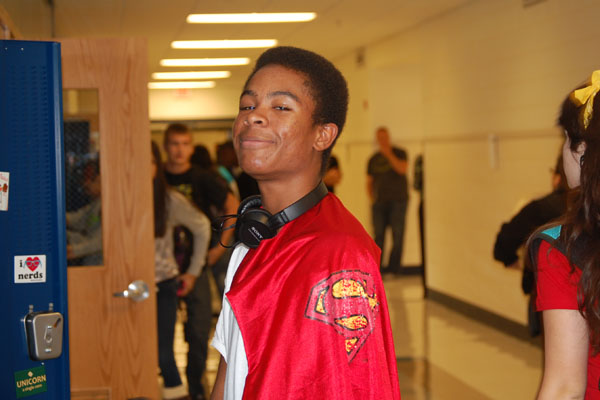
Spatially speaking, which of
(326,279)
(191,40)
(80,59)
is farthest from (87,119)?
(191,40)

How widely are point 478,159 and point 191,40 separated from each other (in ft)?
11.6

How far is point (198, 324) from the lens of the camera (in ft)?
13.1

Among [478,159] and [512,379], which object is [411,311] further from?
[512,379]

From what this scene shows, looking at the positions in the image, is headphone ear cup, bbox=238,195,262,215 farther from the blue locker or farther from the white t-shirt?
the blue locker

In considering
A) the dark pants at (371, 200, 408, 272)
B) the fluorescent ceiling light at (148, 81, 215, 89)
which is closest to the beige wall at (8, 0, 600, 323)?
the dark pants at (371, 200, 408, 272)

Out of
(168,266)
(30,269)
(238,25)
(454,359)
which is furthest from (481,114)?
(30,269)

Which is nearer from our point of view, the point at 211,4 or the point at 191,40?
the point at 211,4

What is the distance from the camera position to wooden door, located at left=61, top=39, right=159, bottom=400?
280 centimetres

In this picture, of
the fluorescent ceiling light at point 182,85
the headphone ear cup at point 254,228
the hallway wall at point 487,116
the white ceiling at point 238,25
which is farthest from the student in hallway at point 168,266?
the fluorescent ceiling light at point 182,85

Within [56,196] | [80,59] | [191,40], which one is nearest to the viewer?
[56,196]

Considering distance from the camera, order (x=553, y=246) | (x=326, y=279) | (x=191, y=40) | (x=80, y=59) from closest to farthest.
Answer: (x=326, y=279) → (x=553, y=246) → (x=80, y=59) → (x=191, y=40)

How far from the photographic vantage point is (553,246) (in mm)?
1359

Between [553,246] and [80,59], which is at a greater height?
[80,59]

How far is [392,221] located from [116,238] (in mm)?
6007
